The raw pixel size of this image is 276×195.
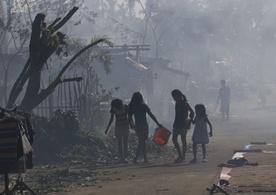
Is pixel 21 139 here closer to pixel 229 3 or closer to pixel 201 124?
pixel 201 124

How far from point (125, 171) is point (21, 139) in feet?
18.5

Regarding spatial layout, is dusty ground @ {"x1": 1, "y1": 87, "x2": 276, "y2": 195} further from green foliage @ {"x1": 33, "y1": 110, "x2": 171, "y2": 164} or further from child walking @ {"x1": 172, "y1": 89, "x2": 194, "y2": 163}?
green foliage @ {"x1": 33, "y1": 110, "x2": 171, "y2": 164}

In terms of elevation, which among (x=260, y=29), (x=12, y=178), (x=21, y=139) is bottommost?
(x=12, y=178)

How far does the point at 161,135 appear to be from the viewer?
17562 millimetres

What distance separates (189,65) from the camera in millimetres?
65688

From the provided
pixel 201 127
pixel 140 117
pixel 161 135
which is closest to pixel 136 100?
pixel 140 117

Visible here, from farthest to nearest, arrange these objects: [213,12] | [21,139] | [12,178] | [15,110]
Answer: [213,12], [12,178], [15,110], [21,139]

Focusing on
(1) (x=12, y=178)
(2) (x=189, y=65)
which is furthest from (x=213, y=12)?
(1) (x=12, y=178)

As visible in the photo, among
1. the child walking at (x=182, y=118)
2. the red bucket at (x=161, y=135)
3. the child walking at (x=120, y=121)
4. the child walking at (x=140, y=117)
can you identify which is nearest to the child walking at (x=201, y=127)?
the child walking at (x=182, y=118)

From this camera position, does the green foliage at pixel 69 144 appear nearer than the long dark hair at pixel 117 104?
No

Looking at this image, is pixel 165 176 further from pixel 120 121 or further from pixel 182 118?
pixel 120 121

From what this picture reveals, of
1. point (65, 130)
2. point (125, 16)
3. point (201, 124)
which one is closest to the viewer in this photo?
point (201, 124)

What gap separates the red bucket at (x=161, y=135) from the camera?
17484 mm

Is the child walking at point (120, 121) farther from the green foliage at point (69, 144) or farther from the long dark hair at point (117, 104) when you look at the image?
the green foliage at point (69, 144)
